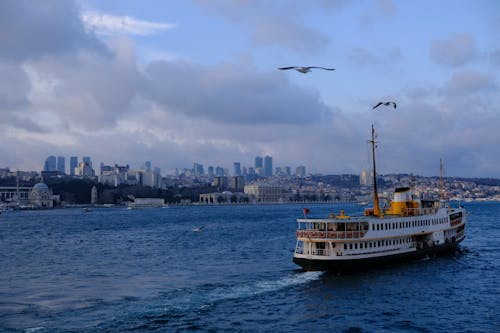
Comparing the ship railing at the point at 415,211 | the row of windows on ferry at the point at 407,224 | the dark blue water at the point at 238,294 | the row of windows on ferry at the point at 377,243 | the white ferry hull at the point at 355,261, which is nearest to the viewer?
the dark blue water at the point at 238,294

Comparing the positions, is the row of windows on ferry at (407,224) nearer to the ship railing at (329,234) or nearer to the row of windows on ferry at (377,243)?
the row of windows on ferry at (377,243)

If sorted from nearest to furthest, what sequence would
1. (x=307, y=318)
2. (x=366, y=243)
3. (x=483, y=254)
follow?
(x=307, y=318)
(x=366, y=243)
(x=483, y=254)

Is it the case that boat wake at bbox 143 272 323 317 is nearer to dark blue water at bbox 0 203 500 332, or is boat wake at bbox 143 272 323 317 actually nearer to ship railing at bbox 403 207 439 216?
dark blue water at bbox 0 203 500 332

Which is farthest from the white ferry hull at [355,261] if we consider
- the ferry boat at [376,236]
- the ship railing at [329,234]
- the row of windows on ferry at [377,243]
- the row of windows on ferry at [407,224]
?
the row of windows on ferry at [407,224]

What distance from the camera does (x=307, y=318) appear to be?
80.4 feet

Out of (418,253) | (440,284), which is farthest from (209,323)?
(418,253)

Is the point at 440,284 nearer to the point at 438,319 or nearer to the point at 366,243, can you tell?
the point at 366,243

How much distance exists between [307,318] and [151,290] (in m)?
9.66

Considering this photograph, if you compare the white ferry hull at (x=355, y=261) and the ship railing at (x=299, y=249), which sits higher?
the ship railing at (x=299, y=249)

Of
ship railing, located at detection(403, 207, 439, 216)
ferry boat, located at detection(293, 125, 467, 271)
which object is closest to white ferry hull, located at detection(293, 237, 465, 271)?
ferry boat, located at detection(293, 125, 467, 271)

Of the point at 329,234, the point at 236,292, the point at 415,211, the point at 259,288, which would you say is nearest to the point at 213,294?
the point at 236,292

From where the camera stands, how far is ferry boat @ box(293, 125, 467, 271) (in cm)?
3406

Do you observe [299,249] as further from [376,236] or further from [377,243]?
[377,243]

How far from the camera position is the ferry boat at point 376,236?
34062mm
